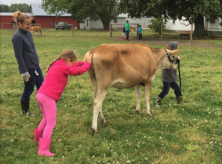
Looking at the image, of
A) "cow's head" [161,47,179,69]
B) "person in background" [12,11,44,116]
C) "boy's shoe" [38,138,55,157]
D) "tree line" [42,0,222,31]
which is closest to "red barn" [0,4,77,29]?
"tree line" [42,0,222,31]

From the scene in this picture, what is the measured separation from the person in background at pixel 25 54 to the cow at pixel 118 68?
1.31 metres

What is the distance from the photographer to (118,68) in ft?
15.6

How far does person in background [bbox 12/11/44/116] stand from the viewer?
16.0ft

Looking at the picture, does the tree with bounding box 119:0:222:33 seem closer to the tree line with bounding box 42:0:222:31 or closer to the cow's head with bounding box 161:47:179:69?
the tree line with bounding box 42:0:222:31

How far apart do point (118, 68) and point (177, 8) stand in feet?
59.9

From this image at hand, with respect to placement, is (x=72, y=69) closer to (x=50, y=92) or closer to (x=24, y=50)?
(x=50, y=92)

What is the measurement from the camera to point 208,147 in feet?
13.7

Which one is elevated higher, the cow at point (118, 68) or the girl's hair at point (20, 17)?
the girl's hair at point (20, 17)

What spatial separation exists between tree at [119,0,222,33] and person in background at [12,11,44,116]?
16.2 meters

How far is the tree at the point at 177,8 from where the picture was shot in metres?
19.1

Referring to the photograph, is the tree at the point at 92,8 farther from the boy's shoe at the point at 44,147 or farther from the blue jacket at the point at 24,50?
the boy's shoe at the point at 44,147

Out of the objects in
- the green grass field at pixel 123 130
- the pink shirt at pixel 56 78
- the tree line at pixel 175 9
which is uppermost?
the tree line at pixel 175 9

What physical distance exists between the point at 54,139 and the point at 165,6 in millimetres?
18967

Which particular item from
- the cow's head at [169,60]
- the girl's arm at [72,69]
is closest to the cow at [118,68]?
the cow's head at [169,60]
